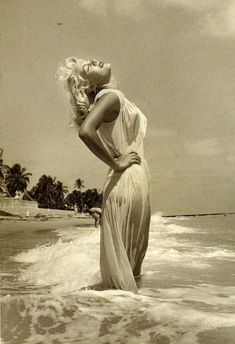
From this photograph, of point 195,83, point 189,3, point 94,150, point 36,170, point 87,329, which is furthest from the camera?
point 36,170

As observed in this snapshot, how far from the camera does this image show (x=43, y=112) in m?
3.73

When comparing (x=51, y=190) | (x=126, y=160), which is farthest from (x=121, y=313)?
(x=51, y=190)

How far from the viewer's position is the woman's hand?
8.34 feet

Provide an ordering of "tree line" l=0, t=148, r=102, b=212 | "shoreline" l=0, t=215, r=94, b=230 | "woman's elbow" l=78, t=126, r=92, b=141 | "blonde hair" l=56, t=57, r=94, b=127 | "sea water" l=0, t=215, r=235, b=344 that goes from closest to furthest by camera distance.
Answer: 1. "sea water" l=0, t=215, r=235, b=344
2. "woman's elbow" l=78, t=126, r=92, b=141
3. "blonde hair" l=56, t=57, r=94, b=127
4. "tree line" l=0, t=148, r=102, b=212
5. "shoreline" l=0, t=215, r=94, b=230

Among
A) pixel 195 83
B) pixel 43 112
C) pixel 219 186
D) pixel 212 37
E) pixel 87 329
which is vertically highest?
pixel 212 37

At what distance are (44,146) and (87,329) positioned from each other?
2120 mm

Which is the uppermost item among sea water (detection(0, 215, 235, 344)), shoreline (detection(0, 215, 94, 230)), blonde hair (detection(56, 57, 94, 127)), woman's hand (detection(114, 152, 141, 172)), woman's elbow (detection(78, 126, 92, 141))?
blonde hair (detection(56, 57, 94, 127))

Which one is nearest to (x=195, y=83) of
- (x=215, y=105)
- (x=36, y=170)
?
(x=215, y=105)

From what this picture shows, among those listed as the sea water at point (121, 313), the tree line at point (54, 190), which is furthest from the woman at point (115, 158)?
the tree line at point (54, 190)

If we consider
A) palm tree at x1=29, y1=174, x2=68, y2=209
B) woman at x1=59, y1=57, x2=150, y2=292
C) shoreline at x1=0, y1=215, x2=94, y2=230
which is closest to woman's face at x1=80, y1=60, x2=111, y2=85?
woman at x1=59, y1=57, x2=150, y2=292

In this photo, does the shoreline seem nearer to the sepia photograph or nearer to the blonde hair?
the sepia photograph

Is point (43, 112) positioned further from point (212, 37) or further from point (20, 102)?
point (212, 37)

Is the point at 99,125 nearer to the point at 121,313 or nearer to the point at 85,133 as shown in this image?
the point at 85,133

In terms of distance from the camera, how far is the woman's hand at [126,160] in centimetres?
254
